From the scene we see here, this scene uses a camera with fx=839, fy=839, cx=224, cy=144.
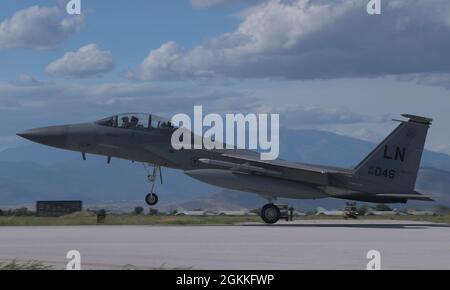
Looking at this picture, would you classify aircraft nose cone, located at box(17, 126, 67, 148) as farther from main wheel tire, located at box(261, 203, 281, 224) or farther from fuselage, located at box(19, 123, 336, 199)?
main wheel tire, located at box(261, 203, 281, 224)

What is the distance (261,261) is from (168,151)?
16.0 m

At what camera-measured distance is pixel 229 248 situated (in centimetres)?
1936

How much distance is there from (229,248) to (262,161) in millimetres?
12831

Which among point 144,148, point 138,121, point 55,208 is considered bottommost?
point 55,208

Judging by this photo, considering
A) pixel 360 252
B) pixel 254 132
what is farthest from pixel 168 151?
pixel 360 252

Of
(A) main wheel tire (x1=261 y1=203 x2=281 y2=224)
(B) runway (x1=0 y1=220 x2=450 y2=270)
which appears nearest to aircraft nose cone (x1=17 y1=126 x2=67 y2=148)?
(B) runway (x1=0 y1=220 x2=450 y2=270)

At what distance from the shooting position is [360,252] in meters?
18.5

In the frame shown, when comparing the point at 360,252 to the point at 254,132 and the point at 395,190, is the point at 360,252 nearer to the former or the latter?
the point at 254,132

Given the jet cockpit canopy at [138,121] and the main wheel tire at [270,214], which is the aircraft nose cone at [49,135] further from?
the main wheel tire at [270,214]

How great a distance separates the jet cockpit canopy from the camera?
32188 millimetres

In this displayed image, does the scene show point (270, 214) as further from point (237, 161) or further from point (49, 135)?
point (49, 135)

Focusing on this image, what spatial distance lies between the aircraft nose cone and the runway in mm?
6632

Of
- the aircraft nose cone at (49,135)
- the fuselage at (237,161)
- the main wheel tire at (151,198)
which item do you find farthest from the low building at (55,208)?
the main wheel tire at (151,198)

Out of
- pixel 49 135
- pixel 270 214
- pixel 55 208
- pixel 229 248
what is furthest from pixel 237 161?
pixel 55 208
